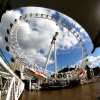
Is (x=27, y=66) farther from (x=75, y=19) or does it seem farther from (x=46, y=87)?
(x=75, y=19)

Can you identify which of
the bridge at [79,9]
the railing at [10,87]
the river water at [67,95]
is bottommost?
the river water at [67,95]

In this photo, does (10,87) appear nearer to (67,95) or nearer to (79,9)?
(79,9)

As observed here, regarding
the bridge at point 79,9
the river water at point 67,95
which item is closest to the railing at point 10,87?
the bridge at point 79,9

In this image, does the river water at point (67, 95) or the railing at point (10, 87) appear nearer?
the railing at point (10, 87)

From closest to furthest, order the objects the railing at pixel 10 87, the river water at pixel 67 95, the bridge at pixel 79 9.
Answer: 1. the bridge at pixel 79 9
2. the railing at pixel 10 87
3. the river water at pixel 67 95

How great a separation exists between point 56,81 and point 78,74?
23.4 ft

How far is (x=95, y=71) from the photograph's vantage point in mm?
81188

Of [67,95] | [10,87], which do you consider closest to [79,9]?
[10,87]

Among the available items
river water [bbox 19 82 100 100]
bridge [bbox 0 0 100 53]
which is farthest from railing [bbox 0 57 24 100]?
river water [bbox 19 82 100 100]

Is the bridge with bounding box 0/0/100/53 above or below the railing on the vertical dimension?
above

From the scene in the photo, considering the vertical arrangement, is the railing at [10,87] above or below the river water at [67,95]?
above

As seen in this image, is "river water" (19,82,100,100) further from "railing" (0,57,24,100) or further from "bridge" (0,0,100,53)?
"bridge" (0,0,100,53)

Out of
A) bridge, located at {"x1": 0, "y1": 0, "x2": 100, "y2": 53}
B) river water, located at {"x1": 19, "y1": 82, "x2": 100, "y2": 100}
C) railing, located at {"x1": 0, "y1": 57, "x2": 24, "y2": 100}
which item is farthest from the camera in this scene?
river water, located at {"x1": 19, "y1": 82, "x2": 100, "y2": 100}

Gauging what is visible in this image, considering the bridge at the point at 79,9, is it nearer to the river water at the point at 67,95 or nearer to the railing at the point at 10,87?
the railing at the point at 10,87
